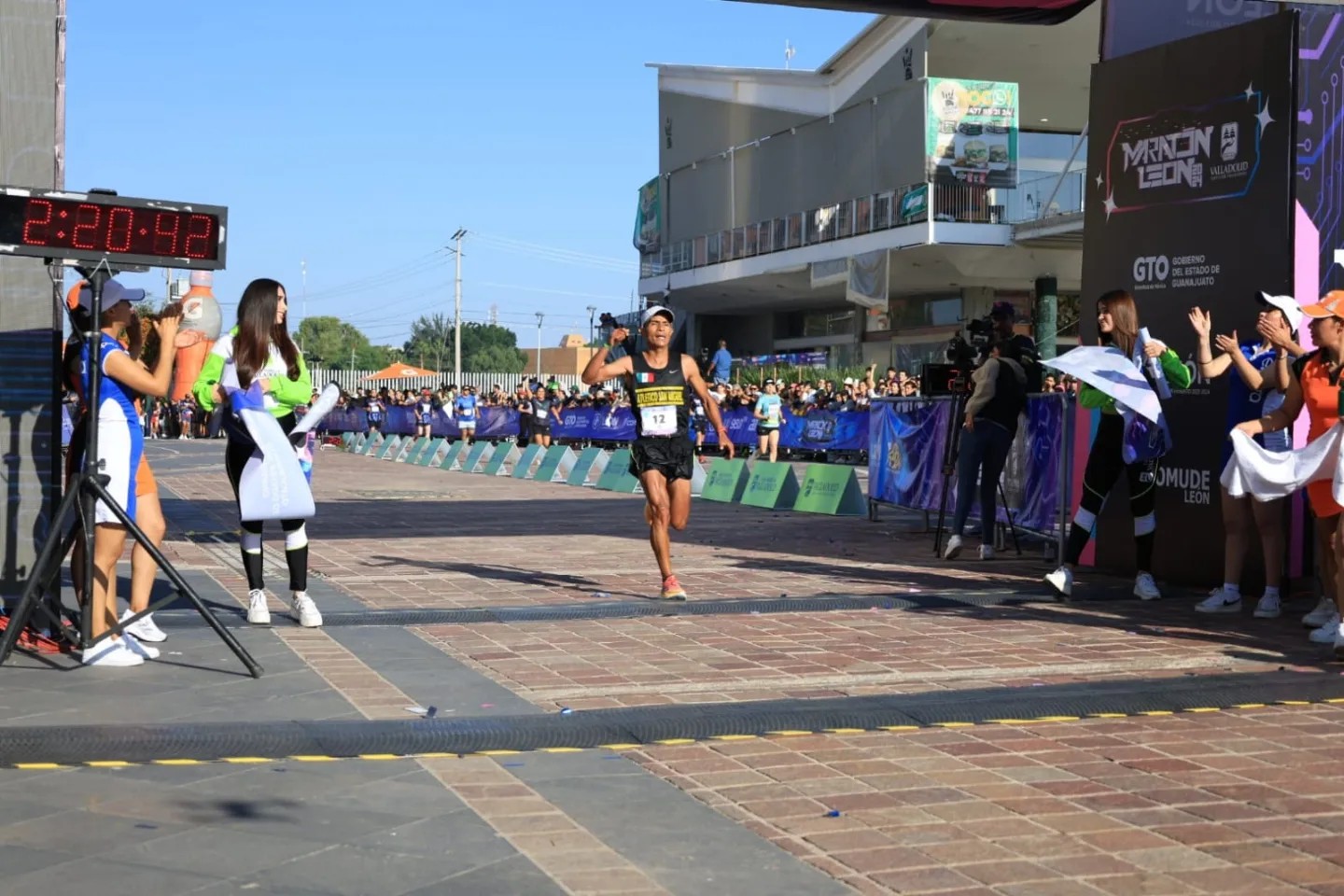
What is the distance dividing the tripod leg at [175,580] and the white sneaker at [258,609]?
1.47m

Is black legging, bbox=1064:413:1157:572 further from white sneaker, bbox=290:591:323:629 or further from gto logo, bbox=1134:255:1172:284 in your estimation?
white sneaker, bbox=290:591:323:629

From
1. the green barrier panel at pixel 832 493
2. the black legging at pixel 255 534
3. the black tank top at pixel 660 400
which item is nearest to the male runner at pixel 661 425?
the black tank top at pixel 660 400

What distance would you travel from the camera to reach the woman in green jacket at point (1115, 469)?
34.0 feet

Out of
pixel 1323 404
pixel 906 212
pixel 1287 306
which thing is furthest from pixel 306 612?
pixel 906 212

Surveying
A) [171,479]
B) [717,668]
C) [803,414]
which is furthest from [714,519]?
[803,414]

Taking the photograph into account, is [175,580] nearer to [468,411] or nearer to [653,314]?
[653,314]

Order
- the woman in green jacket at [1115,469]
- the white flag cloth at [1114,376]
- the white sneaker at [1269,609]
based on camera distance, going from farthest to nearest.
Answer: the woman in green jacket at [1115,469], the white flag cloth at [1114,376], the white sneaker at [1269,609]

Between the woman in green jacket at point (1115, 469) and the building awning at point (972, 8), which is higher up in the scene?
the building awning at point (972, 8)

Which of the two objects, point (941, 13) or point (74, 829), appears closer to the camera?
point (74, 829)

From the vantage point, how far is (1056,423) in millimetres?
12844

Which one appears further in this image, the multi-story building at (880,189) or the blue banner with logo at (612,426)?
the multi-story building at (880,189)

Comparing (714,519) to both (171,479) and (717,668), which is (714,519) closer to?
(717,668)

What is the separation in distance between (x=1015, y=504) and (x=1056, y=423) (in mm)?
1004

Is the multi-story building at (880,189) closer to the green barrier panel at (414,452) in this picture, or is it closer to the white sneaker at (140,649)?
the green barrier panel at (414,452)
